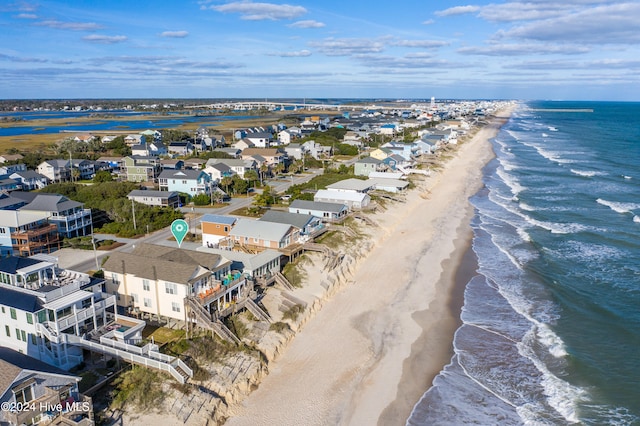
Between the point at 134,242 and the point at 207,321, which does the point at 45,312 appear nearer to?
the point at 207,321

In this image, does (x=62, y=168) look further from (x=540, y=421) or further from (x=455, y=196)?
(x=540, y=421)

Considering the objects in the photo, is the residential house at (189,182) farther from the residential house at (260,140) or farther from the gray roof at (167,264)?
the residential house at (260,140)

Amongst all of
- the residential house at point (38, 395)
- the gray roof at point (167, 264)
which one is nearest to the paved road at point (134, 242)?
the gray roof at point (167, 264)

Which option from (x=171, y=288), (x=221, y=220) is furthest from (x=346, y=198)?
(x=171, y=288)

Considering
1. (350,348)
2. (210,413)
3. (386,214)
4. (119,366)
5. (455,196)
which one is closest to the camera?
(210,413)

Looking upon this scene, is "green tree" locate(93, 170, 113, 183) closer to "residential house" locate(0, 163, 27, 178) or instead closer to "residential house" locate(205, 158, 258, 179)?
"residential house" locate(0, 163, 27, 178)

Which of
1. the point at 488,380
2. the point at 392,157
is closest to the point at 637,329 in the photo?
the point at 488,380
